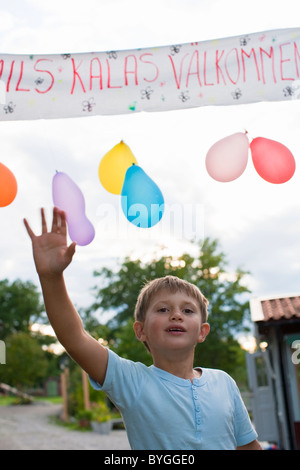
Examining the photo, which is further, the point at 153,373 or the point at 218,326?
the point at 218,326

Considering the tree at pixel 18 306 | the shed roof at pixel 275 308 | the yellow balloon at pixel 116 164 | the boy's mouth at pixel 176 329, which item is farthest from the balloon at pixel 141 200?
the tree at pixel 18 306

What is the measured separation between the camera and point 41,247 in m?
1.42

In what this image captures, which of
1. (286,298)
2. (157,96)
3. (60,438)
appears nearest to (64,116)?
(157,96)

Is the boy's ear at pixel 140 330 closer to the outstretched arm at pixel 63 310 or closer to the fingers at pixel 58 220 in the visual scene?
the outstretched arm at pixel 63 310

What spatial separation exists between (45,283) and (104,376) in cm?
32

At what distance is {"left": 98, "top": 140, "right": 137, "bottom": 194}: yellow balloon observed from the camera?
7.93ft

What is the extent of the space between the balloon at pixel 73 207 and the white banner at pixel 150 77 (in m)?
0.47

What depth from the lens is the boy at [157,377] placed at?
1377mm

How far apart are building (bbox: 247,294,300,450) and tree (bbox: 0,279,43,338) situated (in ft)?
121

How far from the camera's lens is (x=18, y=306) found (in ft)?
142

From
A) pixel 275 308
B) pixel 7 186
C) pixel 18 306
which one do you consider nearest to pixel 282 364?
pixel 275 308

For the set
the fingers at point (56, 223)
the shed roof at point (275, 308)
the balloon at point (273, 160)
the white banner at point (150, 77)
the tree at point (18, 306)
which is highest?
the tree at point (18, 306)

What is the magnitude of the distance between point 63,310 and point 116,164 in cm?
118
